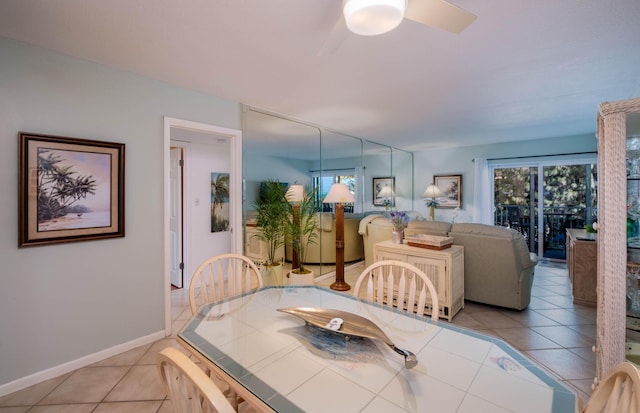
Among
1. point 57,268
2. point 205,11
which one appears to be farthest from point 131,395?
point 205,11

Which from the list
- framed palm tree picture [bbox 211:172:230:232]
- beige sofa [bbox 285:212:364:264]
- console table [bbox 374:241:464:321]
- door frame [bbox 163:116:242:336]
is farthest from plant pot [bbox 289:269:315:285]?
framed palm tree picture [bbox 211:172:230:232]

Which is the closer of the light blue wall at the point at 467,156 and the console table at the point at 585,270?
the console table at the point at 585,270

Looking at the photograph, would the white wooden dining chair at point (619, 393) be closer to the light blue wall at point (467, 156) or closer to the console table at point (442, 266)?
the console table at point (442, 266)

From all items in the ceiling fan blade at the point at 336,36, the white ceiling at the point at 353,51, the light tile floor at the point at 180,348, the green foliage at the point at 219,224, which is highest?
the white ceiling at the point at 353,51

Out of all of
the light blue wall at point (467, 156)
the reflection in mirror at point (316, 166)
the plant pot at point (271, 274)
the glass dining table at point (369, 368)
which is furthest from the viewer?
the light blue wall at point (467, 156)

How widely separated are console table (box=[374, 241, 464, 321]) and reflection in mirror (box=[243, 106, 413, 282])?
1.54 metres

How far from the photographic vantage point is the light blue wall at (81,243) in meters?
1.94

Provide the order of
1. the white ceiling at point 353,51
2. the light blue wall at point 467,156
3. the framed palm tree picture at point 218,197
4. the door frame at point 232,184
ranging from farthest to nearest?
the light blue wall at point 467,156 → the framed palm tree picture at point 218,197 → the door frame at point 232,184 → the white ceiling at point 353,51

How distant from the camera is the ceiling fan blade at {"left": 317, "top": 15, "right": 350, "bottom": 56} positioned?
1.36 m

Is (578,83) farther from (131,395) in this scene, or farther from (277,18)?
(131,395)

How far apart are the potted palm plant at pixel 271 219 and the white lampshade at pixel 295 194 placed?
5.0 inches

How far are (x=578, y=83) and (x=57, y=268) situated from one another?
461 centimetres

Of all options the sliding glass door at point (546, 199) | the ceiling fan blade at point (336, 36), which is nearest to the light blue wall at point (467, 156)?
the sliding glass door at point (546, 199)

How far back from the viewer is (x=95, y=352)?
2.30 m
